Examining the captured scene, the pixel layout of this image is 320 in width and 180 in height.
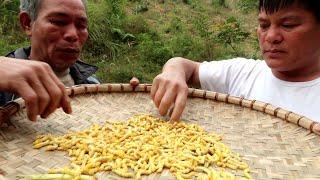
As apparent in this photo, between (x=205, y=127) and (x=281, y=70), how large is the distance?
507 mm

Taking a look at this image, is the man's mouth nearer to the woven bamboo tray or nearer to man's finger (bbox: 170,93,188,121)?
the woven bamboo tray

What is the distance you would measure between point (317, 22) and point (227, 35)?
509 centimetres

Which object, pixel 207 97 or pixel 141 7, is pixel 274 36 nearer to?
pixel 207 97

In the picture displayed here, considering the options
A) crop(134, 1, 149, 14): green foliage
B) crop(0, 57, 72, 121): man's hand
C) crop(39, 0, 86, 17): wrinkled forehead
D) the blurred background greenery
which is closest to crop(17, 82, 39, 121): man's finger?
crop(0, 57, 72, 121): man's hand

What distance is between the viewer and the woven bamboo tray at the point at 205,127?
154 cm

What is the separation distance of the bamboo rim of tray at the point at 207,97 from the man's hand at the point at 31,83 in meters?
0.24

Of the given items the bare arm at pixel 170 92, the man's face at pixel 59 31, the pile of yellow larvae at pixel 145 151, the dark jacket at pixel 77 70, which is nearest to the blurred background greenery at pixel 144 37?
the dark jacket at pixel 77 70

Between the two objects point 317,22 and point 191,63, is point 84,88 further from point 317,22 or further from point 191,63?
point 317,22

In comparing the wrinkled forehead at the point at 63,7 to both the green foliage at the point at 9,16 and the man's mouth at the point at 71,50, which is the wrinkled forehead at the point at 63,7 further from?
the green foliage at the point at 9,16

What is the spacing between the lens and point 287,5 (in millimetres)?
2053

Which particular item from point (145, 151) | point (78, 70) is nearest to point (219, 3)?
point (78, 70)

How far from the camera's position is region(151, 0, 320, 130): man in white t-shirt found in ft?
6.73

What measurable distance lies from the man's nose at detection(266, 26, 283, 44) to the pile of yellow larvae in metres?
0.55

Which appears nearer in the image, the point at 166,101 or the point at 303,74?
the point at 166,101
